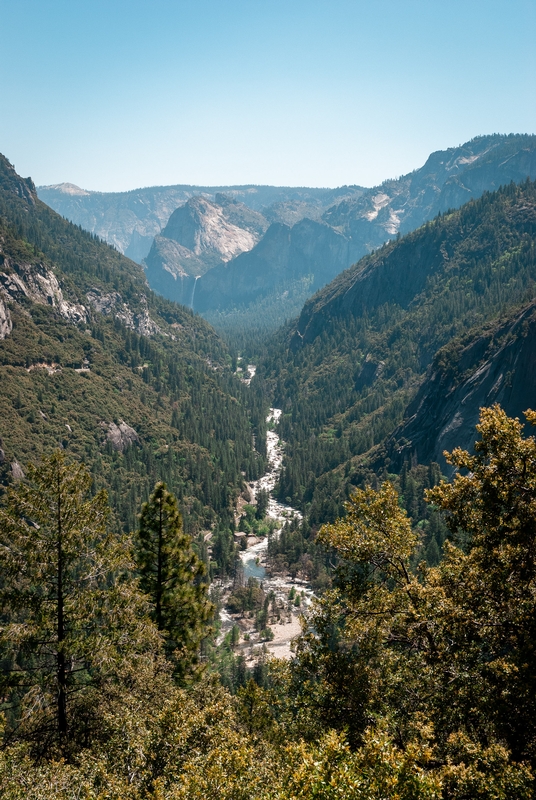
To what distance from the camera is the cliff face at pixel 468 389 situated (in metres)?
140

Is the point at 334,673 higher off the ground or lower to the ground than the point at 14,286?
lower

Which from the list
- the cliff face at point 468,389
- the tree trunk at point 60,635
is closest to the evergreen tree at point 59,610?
the tree trunk at point 60,635

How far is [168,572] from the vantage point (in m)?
34.1

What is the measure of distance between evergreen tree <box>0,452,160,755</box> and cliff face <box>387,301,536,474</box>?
131 meters

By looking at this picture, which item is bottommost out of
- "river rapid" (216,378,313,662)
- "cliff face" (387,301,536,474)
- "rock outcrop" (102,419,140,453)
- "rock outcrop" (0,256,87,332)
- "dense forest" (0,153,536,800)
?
"river rapid" (216,378,313,662)

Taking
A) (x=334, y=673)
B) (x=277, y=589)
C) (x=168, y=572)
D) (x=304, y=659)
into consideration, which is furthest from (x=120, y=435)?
(x=334, y=673)

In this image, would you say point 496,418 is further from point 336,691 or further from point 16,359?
point 16,359

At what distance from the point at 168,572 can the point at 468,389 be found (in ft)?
488

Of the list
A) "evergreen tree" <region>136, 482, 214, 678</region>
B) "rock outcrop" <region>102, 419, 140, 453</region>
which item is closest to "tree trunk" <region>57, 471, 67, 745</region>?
"evergreen tree" <region>136, 482, 214, 678</region>

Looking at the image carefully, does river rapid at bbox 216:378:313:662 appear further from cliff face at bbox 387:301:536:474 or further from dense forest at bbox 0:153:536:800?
dense forest at bbox 0:153:536:800

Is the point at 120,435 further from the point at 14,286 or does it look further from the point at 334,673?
the point at 334,673

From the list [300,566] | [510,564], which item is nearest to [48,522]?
[510,564]

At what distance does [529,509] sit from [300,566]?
426ft

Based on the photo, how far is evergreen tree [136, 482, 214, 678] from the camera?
33531 millimetres
